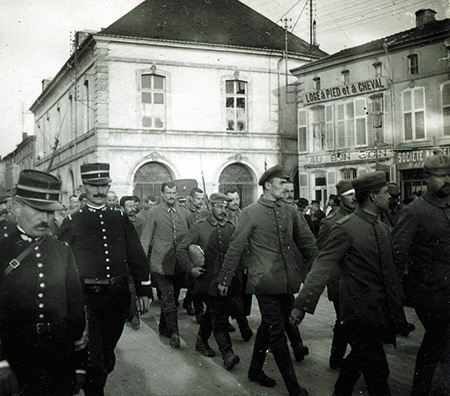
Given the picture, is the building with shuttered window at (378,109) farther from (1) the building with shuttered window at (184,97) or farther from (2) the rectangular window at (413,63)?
(1) the building with shuttered window at (184,97)

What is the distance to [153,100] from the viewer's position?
25016 millimetres

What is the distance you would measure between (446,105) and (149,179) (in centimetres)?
1345

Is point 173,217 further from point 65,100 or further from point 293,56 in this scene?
point 65,100

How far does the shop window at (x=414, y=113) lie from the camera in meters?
21.4

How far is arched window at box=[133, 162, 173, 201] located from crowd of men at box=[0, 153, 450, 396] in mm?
18225

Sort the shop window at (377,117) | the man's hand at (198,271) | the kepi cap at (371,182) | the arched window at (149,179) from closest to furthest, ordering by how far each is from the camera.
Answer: the kepi cap at (371,182), the man's hand at (198,271), the shop window at (377,117), the arched window at (149,179)

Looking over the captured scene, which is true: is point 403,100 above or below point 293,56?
below

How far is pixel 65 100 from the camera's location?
31031mm

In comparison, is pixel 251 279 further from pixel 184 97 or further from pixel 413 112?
pixel 184 97

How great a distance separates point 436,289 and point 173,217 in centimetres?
456

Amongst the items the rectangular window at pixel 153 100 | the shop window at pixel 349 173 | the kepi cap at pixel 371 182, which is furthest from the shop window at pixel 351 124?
the kepi cap at pixel 371 182

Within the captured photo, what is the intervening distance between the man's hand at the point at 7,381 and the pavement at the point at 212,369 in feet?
6.86

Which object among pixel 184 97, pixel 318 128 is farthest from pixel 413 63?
pixel 184 97

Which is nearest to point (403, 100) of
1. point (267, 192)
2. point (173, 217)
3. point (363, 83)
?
point (363, 83)
